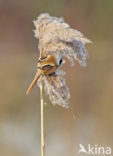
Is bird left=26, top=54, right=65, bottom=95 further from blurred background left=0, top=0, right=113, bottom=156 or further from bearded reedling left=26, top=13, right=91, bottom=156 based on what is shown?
blurred background left=0, top=0, right=113, bottom=156

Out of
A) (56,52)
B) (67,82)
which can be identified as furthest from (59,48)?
(67,82)

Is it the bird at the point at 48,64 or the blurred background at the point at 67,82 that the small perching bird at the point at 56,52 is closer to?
the bird at the point at 48,64

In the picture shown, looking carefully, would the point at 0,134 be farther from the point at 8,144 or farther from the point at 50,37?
the point at 50,37

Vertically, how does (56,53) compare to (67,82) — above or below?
below

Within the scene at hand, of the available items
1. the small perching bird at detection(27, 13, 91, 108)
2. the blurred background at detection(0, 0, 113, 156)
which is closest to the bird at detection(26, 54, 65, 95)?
the small perching bird at detection(27, 13, 91, 108)

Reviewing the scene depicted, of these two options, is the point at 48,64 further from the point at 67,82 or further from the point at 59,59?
the point at 67,82

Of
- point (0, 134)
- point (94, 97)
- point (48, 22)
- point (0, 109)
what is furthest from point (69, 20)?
point (48, 22)
